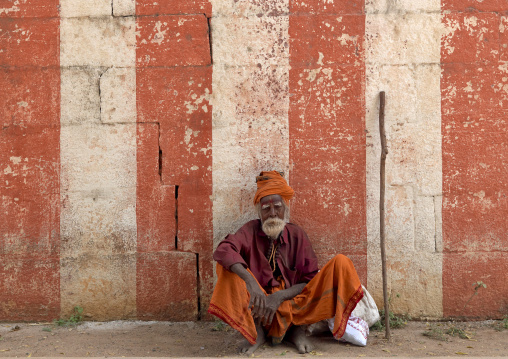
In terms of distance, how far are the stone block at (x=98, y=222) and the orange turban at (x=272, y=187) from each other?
1030mm

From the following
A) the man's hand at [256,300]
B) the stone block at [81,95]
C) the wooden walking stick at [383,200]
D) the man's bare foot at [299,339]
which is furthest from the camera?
the stone block at [81,95]

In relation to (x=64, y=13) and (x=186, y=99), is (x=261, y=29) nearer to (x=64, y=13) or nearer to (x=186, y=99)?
(x=186, y=99)

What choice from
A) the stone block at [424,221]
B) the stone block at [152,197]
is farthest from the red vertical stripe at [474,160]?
the stone block at [152,197]

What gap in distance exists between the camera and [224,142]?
3.99m

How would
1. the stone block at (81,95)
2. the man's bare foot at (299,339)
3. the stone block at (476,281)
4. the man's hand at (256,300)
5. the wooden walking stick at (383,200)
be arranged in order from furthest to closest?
the stone block at (81,95), the stone block at (476,281), the wooden walking stick at (383,200), the man's bare foot at (299,339), the man's hand at (256,300)

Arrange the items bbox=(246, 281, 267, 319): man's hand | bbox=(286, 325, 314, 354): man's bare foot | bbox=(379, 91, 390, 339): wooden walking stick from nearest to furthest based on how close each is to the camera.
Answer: bbox=(246, 281, 267, 319): man's hand < bbox=(286, 325, 314, 354): man's bare foot < bbox=(379, 91, 390, 339): wooden walking stick

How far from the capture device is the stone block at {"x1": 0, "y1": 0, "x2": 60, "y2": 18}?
401 cm

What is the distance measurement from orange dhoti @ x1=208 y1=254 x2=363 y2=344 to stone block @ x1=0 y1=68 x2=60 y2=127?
74.9 inches

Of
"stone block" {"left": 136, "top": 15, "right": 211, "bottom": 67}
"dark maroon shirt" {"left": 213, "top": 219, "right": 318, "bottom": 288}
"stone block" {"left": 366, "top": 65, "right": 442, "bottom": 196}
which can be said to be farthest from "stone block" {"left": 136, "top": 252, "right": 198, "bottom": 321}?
"stone block" {"left": 366, "top": 65, "right": 442, "bottom": 196}

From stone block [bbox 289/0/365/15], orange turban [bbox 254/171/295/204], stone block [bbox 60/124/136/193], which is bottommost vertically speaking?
orange turban [bbox 254/171/295/204]

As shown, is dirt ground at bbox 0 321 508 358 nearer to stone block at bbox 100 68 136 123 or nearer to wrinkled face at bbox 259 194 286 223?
wrinkled face at bbox 259 194 286 223

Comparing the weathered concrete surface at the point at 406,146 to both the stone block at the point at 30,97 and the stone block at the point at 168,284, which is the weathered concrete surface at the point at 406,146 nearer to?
the stone block at the point at 168,284

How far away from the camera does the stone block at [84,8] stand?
4012 millimetres

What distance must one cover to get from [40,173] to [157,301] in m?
1.36
